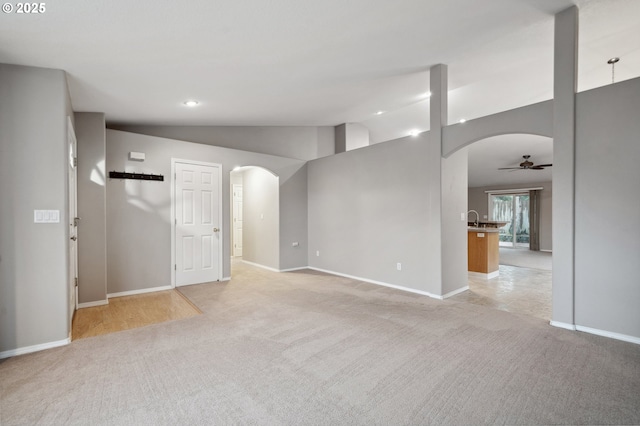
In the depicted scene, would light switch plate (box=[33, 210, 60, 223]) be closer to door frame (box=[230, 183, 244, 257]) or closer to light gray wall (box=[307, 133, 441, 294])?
light gray wall (box=[307, 133, 441, 294])

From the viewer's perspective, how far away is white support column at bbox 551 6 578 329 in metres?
3.08

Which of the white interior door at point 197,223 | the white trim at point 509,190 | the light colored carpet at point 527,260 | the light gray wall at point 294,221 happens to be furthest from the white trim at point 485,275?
the white trim at point 509,190

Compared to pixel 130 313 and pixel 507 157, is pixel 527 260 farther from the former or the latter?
pixel 130 313

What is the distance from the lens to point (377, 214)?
5.18m

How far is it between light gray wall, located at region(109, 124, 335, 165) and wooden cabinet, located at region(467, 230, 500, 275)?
141 inches

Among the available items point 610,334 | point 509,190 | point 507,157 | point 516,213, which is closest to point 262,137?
point 610,334

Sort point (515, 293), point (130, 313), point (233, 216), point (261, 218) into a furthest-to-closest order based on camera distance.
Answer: point (233, 216), point (261, 218), point (515, 293), point (130, 313)

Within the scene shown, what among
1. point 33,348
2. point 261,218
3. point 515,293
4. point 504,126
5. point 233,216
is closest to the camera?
point 33,348

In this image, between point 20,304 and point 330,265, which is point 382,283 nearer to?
point 330,265

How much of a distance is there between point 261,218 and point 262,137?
175 cm

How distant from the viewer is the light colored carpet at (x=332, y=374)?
1863mm

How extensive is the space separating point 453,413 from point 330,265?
4323 mm

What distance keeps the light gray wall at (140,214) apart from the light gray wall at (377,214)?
2.39 metres

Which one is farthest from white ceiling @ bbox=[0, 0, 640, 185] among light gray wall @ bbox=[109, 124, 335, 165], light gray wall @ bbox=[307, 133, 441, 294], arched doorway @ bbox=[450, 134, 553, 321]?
arched doorway @ bbox=[450, 134, 553, 321]
